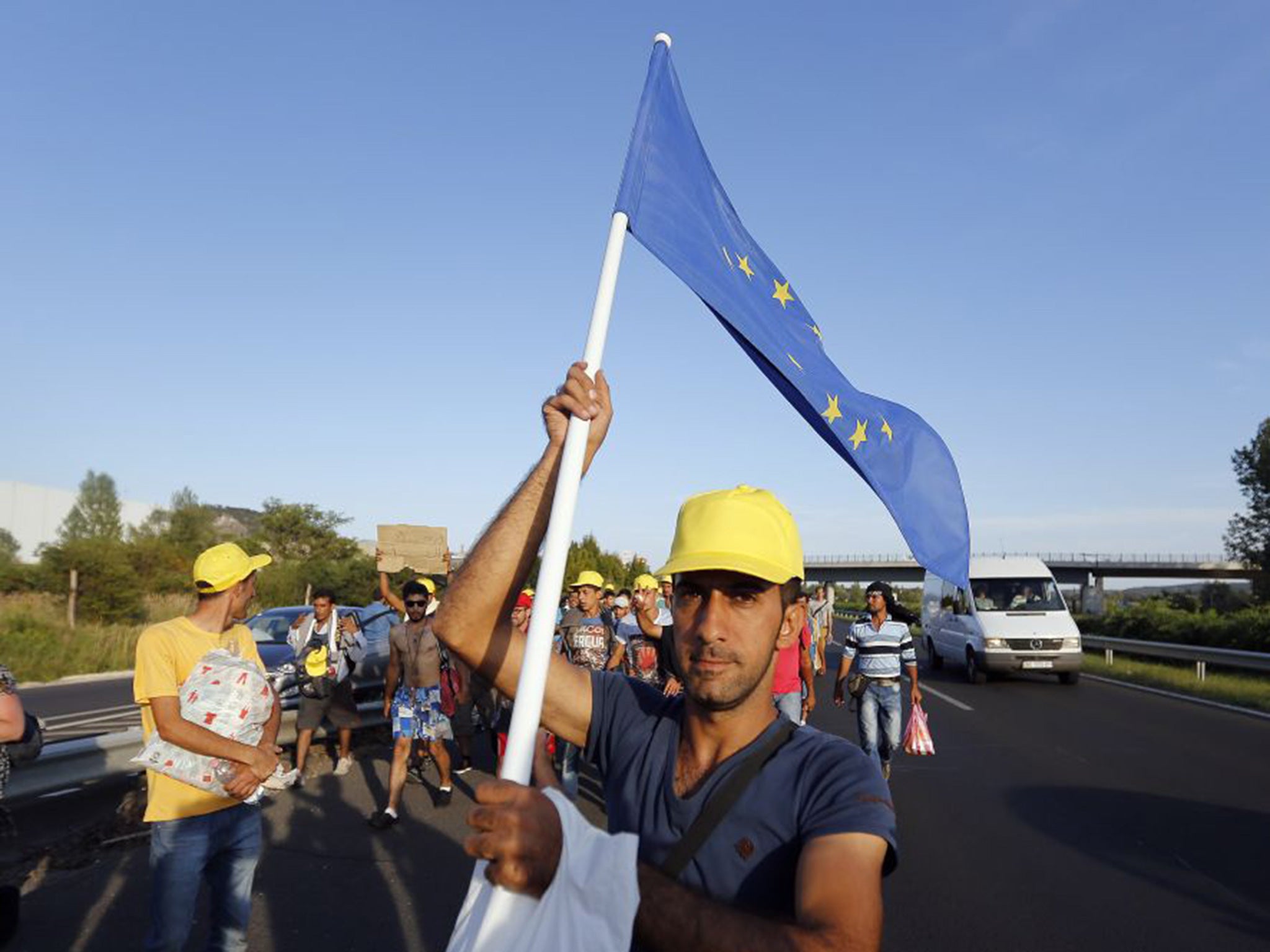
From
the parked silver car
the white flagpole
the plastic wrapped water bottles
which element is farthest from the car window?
the white flagpole

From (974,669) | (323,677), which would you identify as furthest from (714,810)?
(974,669)

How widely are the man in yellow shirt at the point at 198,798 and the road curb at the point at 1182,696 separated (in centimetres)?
1391

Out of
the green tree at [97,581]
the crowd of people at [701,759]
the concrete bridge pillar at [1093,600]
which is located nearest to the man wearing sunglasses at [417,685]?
the crowd of people at [701,759]

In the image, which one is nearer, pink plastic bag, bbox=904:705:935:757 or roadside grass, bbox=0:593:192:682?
pink plastic bag, bbox=904:705:935:757

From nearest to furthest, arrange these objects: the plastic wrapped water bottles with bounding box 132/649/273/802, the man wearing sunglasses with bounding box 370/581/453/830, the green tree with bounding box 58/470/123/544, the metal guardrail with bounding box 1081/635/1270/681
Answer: the plastic wrapped water bottles with bounding box 132/649/273/802
the man wearing sunglasses with bounding box 370/581/453/830
the metal guardrail with bounding box 1081/635/1270/681
the green tree with bounding box 58/470/123/544

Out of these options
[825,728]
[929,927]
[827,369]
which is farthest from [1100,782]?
[827,369]

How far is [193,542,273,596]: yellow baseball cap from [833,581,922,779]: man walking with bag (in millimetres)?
6091

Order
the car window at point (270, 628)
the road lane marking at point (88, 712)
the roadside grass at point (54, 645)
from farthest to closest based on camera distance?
1. the roadside grass at point (54, 645)
2. the road lane marking at point (88, 712)
3. the car window at point (270, 628)

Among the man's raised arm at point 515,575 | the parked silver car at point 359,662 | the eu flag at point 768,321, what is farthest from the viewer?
the parked silver car at point 359,662

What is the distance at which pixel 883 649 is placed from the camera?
8.54 meters

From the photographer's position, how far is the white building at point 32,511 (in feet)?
275

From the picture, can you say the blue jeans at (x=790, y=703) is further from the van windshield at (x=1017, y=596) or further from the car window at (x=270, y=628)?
the van windshield at (x=1017, y=596)

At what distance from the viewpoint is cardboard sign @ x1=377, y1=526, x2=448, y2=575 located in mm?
10172

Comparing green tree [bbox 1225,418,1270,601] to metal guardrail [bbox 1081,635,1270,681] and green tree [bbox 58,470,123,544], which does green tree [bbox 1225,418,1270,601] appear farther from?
green tree [bbox 58,470,123,544]
